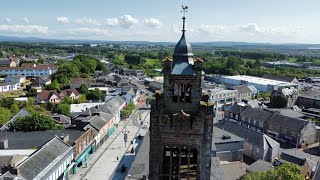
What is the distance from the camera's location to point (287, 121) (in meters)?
64.9

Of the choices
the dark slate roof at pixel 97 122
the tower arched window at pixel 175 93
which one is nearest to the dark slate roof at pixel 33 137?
the dark slate roof at pixel 97 122

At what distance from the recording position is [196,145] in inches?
675

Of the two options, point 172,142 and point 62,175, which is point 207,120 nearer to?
point 172,142

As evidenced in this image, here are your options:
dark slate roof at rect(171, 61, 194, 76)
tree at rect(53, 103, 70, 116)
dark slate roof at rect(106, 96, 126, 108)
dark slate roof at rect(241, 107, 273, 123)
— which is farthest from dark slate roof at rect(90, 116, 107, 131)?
dark slate roof at rect(171, 61, 194, 76)

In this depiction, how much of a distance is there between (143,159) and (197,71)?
2272cm

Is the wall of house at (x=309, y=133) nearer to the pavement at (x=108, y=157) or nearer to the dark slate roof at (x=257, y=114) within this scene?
the dark slate roof at (x=257, y=114)

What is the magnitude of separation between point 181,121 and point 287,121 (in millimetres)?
55223

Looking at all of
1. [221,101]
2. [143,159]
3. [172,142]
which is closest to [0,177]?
[143,159]

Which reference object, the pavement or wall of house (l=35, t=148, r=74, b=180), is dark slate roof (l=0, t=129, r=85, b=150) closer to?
wall of house (l=35, t=148, r=74, b=180)

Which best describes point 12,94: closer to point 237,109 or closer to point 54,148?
point 54,148

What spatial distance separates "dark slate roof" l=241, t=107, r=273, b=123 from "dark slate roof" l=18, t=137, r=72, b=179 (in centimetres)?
4445

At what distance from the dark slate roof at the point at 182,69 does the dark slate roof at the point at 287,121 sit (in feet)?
174

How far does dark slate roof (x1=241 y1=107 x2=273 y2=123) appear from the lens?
227 ft

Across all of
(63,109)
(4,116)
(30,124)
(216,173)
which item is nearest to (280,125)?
(216,173)
